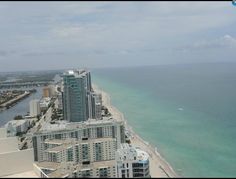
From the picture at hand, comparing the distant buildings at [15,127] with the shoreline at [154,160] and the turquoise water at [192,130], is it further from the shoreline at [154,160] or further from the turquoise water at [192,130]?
the turquoise water at [192,130]

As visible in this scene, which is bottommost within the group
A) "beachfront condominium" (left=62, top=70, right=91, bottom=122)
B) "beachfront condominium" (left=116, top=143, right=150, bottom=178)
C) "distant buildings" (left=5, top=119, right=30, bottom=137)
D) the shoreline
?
the shoreline

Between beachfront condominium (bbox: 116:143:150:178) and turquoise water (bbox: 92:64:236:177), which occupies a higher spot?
beachfront condominium (bbox: 116:143:150:178)

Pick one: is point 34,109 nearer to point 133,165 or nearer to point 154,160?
point 154,160

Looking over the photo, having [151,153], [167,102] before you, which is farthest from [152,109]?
[151,153]

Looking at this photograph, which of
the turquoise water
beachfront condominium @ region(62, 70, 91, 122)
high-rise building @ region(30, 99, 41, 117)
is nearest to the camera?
the turquoise water

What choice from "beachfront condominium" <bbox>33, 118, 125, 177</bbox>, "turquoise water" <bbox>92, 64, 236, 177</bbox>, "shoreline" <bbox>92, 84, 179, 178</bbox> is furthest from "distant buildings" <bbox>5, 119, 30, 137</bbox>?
"turquoise water" <bbox>92, 64, 236, 177</bbox>

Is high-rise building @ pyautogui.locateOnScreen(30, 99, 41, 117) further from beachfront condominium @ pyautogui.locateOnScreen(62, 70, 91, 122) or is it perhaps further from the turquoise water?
the turquoise water

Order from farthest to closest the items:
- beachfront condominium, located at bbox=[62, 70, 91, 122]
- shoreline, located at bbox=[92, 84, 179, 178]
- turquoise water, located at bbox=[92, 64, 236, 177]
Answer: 1. beachfront condominium, located at bbox=[62, 70, 91, 122]
2. turquoise water, located at bbox=[92, 64, 236, 177]
3. shoreline, located at bbox=[92, 84, 179, 178]

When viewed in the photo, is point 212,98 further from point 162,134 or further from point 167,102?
point 162,134
